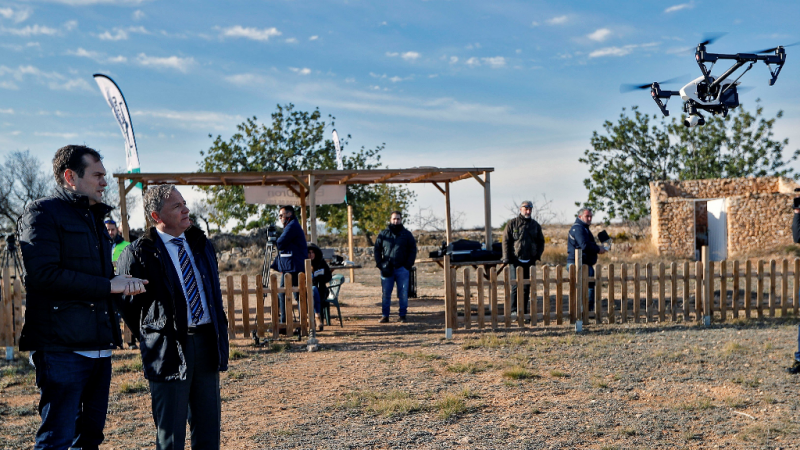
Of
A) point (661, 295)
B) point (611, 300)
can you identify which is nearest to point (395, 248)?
point (611, 300)

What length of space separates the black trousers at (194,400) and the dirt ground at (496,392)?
144 centimetres

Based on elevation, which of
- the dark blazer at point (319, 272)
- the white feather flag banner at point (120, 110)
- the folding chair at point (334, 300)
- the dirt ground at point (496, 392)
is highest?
the white feather flag banner at point (120, 110)

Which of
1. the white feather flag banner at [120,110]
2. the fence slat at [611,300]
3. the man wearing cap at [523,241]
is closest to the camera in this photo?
the fence slat at [611,300]

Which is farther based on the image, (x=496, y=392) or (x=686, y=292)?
(x=686, y=292)

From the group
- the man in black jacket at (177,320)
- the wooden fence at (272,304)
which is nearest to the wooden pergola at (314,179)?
the wooden fence at (272,304)

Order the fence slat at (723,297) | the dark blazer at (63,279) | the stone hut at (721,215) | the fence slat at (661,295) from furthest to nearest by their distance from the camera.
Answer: the stone hut at (721,215) → the fence slat at (723,297) → the fence slat at (661,295) → the dark blazer at (63,279)

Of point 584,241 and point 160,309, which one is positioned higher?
point 584,241

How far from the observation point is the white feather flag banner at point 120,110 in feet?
40.3

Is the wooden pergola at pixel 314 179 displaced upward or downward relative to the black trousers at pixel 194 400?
upward

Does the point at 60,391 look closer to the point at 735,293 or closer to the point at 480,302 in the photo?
the point at 480,302

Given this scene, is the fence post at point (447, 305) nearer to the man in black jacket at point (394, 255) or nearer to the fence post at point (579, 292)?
the man in black jacket at point (394, 255)

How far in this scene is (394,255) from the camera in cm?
934

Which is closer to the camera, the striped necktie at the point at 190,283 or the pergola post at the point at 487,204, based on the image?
the striped necktie at the point at 190,283

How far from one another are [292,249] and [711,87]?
5.46 metres
